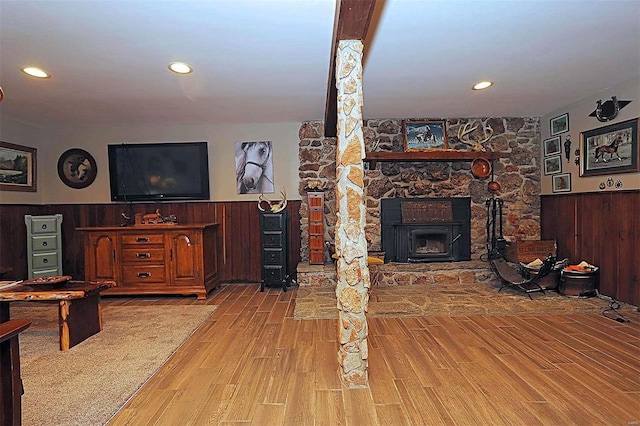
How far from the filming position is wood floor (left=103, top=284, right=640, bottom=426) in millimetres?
1934

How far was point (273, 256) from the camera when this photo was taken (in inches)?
186

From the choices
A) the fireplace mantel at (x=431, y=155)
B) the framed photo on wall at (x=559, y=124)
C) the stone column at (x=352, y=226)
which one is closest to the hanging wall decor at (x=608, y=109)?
the framed photo on wall at (x=559, y=124)

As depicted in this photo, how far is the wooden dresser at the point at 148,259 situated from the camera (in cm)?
448

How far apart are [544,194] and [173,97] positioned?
16.6 feet

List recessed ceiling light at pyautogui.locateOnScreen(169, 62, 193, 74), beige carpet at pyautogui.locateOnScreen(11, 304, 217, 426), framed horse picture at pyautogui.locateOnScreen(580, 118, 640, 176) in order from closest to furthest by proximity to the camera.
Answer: beige carpet at pyautogui.locateOnScreen(11, 304, 217, 426) < recessed ceiling light at pyautogui.locateOnScreen(169, 62, 193, 74) < framed horse picture at pyautogui.locateOnScreen(580, 118, 640, 176)

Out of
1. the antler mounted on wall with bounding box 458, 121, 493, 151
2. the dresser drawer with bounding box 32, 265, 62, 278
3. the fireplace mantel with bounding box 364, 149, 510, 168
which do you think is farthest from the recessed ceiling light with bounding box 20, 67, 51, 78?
the antler mounted on wall with bounding box 458, 121, 493, 151

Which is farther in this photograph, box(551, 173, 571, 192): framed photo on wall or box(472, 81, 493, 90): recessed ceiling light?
box(551, 173, 571, 192): framed photo on wall

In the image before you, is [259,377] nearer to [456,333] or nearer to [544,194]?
[456,333]

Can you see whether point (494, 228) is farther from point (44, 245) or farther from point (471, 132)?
point (44, 245)

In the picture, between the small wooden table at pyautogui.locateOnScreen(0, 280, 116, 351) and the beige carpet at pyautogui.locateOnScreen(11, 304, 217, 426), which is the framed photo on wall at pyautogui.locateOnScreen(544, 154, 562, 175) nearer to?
the beige carpet at pyautogui.locateOnScreen(11, 304, 217, 426)

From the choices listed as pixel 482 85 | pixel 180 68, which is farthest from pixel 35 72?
pixel 482 85

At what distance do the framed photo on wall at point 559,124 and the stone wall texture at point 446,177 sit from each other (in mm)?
298

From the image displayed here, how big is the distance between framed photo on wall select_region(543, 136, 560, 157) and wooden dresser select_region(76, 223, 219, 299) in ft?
15.7

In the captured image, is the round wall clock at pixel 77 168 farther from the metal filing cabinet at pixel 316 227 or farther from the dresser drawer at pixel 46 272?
the metal filing cabinet at pixel 316 227
